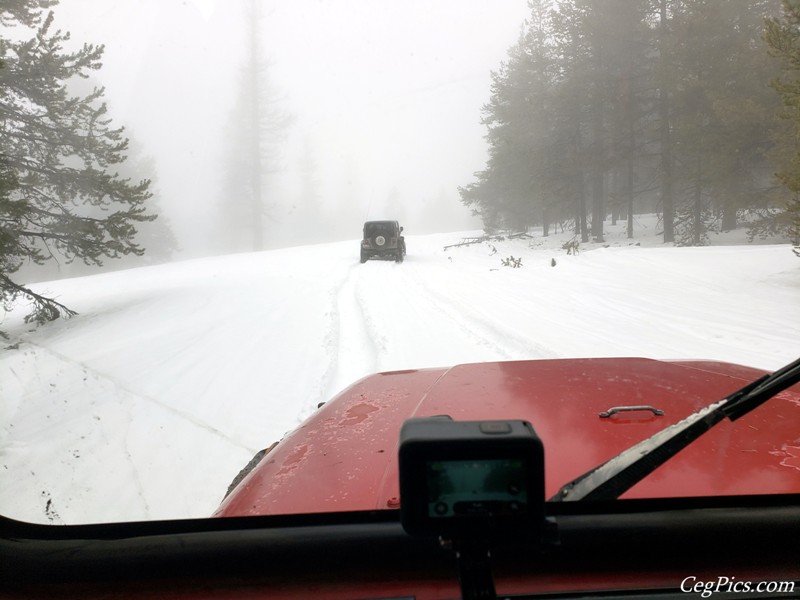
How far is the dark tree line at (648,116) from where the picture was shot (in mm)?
15430

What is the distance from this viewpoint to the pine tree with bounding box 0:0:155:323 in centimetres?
482

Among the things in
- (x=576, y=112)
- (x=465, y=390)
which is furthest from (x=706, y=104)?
(x=465, y=390)

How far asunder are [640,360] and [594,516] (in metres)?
2.14

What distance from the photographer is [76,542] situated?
1520 mm

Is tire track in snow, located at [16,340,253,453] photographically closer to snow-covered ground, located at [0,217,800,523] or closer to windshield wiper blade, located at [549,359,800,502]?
snow-covered ground, located at [0,217,800,523]

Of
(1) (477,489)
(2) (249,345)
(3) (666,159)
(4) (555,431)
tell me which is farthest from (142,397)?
(3) (666,159)

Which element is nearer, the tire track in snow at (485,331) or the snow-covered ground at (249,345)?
the snow-covered ground at (249,345)

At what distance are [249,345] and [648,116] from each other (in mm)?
26541

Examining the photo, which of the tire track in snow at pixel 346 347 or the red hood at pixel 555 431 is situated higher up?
the red hood at pixel 555 431

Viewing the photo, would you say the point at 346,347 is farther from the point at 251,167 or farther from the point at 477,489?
the point at 251,167

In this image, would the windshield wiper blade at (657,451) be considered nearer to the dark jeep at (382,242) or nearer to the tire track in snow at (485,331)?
the tire track in snow at (485,331)

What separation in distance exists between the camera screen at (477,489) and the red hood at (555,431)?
2.63 feet

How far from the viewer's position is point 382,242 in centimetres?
2136

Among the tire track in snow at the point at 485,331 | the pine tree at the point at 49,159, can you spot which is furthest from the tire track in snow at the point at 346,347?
the pine tree at the point at 49,159
